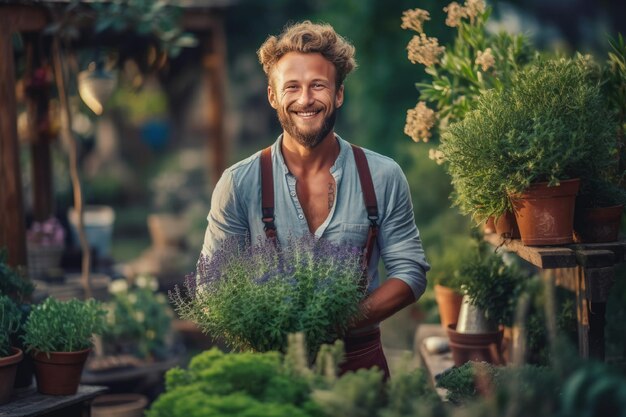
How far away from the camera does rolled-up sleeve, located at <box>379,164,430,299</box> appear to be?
3.79 metres

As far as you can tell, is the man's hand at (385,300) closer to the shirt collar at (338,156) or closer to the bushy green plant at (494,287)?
the shirt collar at (338,156)

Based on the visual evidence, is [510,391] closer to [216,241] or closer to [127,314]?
[216,241]

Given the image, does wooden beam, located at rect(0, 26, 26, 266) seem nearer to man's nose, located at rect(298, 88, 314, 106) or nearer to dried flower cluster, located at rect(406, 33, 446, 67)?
dried flower cluster, located at rect(406, 33, 446, 67)

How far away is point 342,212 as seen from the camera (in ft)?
12.8

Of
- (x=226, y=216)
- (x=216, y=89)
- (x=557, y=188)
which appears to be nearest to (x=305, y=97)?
(x=226, y=216)

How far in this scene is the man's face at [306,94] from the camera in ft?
12.5

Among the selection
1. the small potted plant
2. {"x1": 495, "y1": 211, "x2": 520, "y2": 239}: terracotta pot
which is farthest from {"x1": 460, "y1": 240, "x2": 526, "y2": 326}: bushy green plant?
the small potted plant

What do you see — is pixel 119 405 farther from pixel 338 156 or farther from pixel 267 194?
pixel 338 156

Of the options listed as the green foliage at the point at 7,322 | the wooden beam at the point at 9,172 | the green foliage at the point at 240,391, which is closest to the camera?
the green foliage at the point at 240,391

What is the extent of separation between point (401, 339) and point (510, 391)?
6.10 m

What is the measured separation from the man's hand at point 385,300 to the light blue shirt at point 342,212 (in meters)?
0.08

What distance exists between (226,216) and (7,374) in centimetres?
124

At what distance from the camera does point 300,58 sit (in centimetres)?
381

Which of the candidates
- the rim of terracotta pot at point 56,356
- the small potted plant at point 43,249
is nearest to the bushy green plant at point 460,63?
the rim of terracotta pot at point 56,356
